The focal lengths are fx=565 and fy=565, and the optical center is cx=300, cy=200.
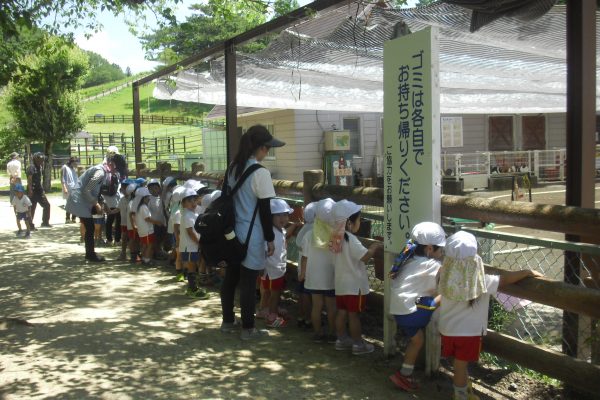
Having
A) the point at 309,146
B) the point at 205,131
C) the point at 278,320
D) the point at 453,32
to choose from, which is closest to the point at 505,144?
the point at 309,146

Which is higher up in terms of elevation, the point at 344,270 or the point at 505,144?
the point at 505,144

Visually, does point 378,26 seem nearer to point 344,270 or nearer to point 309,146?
point 344,270

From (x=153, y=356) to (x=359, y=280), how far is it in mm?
1724

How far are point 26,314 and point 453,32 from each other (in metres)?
5.29

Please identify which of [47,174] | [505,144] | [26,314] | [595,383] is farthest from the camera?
[47,174]

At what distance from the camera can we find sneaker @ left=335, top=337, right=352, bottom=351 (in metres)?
4.54

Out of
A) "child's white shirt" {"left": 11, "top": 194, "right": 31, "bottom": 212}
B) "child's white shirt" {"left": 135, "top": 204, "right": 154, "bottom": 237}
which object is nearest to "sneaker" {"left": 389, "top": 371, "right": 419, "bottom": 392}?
"child's white shirt" {"left": 135, "top": 204, "right": 154, "bottom": 237}

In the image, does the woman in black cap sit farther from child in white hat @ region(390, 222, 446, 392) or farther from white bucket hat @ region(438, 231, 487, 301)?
white bucket hat @ region(438, 231, 487, 301)

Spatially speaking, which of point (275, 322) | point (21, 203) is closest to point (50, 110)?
point (21, 203)

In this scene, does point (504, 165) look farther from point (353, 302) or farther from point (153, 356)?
point (153, 356)

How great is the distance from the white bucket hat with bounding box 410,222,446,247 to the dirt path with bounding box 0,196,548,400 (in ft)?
3.37

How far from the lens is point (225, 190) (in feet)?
15.6

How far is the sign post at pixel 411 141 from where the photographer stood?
370 centimetres

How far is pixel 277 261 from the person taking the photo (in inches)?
207
